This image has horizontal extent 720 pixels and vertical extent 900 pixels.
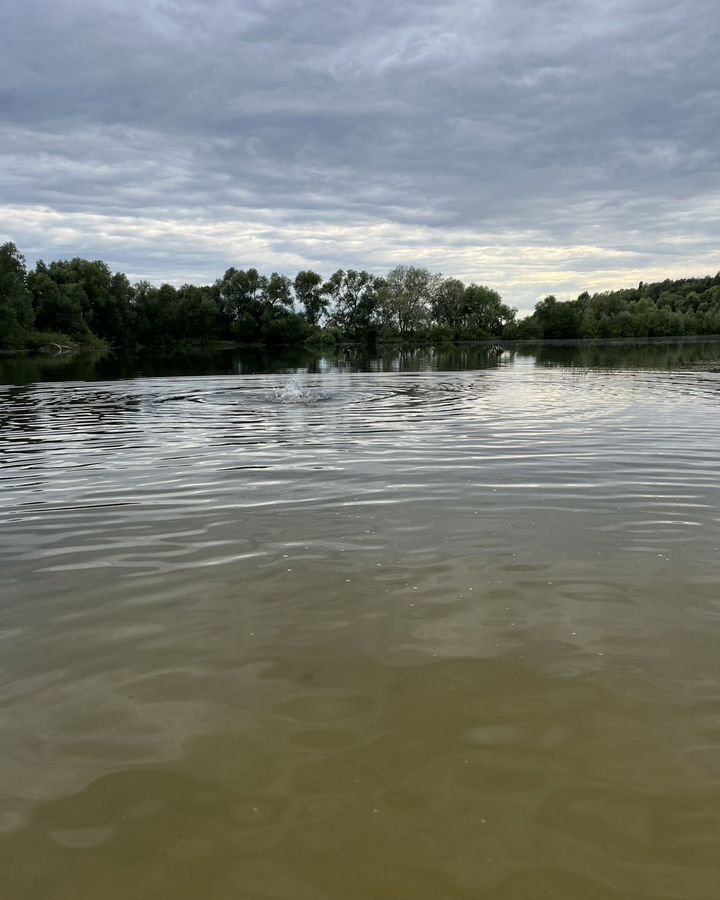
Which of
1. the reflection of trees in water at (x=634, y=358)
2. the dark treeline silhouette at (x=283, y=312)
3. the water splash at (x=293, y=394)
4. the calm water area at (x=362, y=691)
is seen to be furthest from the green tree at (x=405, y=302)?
the calm water area at (x=362, y=691)

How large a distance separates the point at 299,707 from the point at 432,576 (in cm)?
234

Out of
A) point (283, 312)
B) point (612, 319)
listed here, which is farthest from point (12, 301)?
point (612, 319)

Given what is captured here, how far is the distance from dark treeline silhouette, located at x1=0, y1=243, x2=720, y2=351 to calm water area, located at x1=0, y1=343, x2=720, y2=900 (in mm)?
93184

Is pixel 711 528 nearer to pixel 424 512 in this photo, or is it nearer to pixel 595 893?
pixel 424 512

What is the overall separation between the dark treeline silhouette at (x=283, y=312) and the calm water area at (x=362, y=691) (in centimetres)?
9318

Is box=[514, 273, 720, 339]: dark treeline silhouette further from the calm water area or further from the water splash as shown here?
the calm water area

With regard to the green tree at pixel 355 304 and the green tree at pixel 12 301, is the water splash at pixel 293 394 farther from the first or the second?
the green tree at pixel 355 304

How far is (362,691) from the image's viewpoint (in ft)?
13.6

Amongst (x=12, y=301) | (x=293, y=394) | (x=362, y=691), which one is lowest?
(x=362, y=691)

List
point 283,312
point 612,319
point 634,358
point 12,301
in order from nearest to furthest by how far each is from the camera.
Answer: point 634,358 → point 12,301 → point 283,312 → point 612,319

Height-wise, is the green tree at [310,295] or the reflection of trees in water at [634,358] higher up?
the green tree at [310,295]

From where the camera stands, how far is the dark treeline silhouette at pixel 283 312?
101m

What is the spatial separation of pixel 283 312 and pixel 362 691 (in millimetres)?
142035

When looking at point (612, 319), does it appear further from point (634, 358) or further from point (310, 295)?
point (634, 358)
